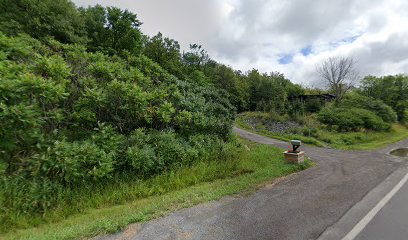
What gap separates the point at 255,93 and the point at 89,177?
35982 mm

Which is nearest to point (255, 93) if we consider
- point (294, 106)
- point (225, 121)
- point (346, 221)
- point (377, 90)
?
point (294, 106)

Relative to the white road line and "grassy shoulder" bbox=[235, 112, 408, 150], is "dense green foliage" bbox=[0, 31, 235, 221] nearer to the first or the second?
the white road line

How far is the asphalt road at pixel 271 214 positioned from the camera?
3.50 meters

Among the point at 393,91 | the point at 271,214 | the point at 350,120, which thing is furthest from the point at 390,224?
the point at 393,91

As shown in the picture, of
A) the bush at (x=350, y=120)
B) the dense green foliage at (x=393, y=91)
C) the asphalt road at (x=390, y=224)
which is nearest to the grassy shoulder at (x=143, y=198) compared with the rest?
the asphalt road at (x=390, y=224)

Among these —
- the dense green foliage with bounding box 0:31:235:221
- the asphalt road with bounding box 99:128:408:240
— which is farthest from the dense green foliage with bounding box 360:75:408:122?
the dense green foliage with bounding box 0:31:235:221

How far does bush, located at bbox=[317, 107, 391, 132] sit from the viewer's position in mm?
19916

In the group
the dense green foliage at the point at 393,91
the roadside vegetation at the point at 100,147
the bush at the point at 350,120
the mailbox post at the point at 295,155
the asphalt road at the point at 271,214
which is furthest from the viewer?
the dense green foliage at the point at 393,91

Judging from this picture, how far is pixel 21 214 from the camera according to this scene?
4.07 meters

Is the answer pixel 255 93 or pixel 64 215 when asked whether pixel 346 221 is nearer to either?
pixel 64 215

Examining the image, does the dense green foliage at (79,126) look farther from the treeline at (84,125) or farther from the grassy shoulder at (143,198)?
the grassy shoulder at (143,198)

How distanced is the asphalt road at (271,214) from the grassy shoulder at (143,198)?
34 cm

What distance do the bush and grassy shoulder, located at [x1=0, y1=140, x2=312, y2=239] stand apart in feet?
50.1

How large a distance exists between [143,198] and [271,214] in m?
3.00
